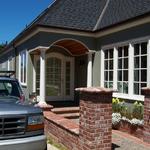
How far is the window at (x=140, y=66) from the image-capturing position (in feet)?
35.6

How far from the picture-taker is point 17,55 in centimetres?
2025

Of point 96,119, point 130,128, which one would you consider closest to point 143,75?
point 130,128

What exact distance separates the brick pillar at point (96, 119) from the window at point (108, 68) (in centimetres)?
663

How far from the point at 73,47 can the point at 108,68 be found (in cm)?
301

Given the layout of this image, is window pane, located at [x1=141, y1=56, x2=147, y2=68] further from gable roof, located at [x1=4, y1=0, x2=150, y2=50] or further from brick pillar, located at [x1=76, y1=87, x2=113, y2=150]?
brick pillar, located at [x1=76, y1=87, x2=113, y2=150]

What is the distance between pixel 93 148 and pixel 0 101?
206 centimetres

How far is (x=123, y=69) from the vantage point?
12023mm

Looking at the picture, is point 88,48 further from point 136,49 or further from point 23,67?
point 23,67

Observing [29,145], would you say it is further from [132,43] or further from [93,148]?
[132,43]

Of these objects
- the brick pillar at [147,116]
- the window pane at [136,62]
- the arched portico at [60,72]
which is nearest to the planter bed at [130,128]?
the brick pillar at [147,116]

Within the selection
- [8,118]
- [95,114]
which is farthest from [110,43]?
[8,118]

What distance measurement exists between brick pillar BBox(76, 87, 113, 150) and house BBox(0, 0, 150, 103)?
4.44 meters

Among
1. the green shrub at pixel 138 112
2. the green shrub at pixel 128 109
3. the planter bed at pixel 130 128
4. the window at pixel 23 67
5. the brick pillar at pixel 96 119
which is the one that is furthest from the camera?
the window at pixel 23 67

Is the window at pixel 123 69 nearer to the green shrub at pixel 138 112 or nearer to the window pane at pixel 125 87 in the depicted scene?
the window pane at pixel 125 87
